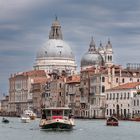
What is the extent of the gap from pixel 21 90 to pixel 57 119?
3311 inches

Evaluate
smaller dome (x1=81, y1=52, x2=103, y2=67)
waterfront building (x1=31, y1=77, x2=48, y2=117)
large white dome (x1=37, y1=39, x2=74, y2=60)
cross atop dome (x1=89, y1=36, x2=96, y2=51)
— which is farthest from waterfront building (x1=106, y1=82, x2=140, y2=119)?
cross atop dome (x1=89, y1=36, x2=96, y2=51)

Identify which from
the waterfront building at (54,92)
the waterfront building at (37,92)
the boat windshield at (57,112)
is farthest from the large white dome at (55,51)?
the boat windshield at (57,112)

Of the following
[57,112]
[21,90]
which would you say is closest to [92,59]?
[21,90]

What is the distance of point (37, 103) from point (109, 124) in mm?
62203

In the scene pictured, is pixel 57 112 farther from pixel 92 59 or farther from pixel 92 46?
pixel 92 46

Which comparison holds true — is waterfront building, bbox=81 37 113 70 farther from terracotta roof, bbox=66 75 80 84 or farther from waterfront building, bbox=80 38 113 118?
waterfront building, bbox=80 38 113 118

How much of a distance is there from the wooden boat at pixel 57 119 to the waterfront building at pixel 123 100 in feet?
115

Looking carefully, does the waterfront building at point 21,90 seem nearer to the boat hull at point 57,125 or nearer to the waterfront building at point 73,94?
the waterfront building at point 73,94

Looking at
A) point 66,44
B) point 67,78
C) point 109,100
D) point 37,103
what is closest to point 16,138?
point 109,100

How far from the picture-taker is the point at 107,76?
315 ft

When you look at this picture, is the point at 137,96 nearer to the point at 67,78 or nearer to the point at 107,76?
the point at 107,76

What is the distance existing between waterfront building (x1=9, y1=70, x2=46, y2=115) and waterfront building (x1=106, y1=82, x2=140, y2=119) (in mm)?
37229

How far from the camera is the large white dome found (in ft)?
462

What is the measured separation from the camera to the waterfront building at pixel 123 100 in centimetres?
8794
